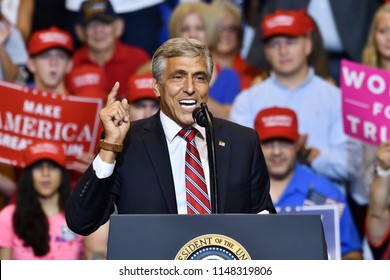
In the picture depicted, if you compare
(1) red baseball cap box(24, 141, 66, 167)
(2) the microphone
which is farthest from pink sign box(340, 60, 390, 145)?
(2) the microphone

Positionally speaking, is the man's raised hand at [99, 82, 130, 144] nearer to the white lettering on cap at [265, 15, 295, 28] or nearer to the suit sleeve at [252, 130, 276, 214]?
the suit sleeve at [252, 130, 276, 214]

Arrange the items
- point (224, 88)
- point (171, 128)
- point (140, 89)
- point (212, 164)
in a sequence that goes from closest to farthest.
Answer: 1. point (212, 164)
2. point (171, 128)
3. point (140, 89)
4. point (224, 88)

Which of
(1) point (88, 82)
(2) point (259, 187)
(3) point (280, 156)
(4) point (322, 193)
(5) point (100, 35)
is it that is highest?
(5) point (100, 35)

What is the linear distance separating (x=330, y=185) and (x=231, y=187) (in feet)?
8.43

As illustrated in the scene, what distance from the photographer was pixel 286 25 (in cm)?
636

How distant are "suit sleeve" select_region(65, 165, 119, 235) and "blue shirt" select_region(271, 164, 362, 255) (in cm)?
256

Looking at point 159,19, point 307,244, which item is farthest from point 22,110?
point 307,244

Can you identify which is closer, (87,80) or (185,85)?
(185,85)

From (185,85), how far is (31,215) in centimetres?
247

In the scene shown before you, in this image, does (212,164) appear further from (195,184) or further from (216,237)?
(216,237)

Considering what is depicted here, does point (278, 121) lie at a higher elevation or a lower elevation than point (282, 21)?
lower

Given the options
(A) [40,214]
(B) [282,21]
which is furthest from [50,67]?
(B) [282,21]

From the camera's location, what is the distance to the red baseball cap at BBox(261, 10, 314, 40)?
636cm

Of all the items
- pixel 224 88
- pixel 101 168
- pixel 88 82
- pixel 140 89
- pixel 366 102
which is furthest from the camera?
pixel 224 88
